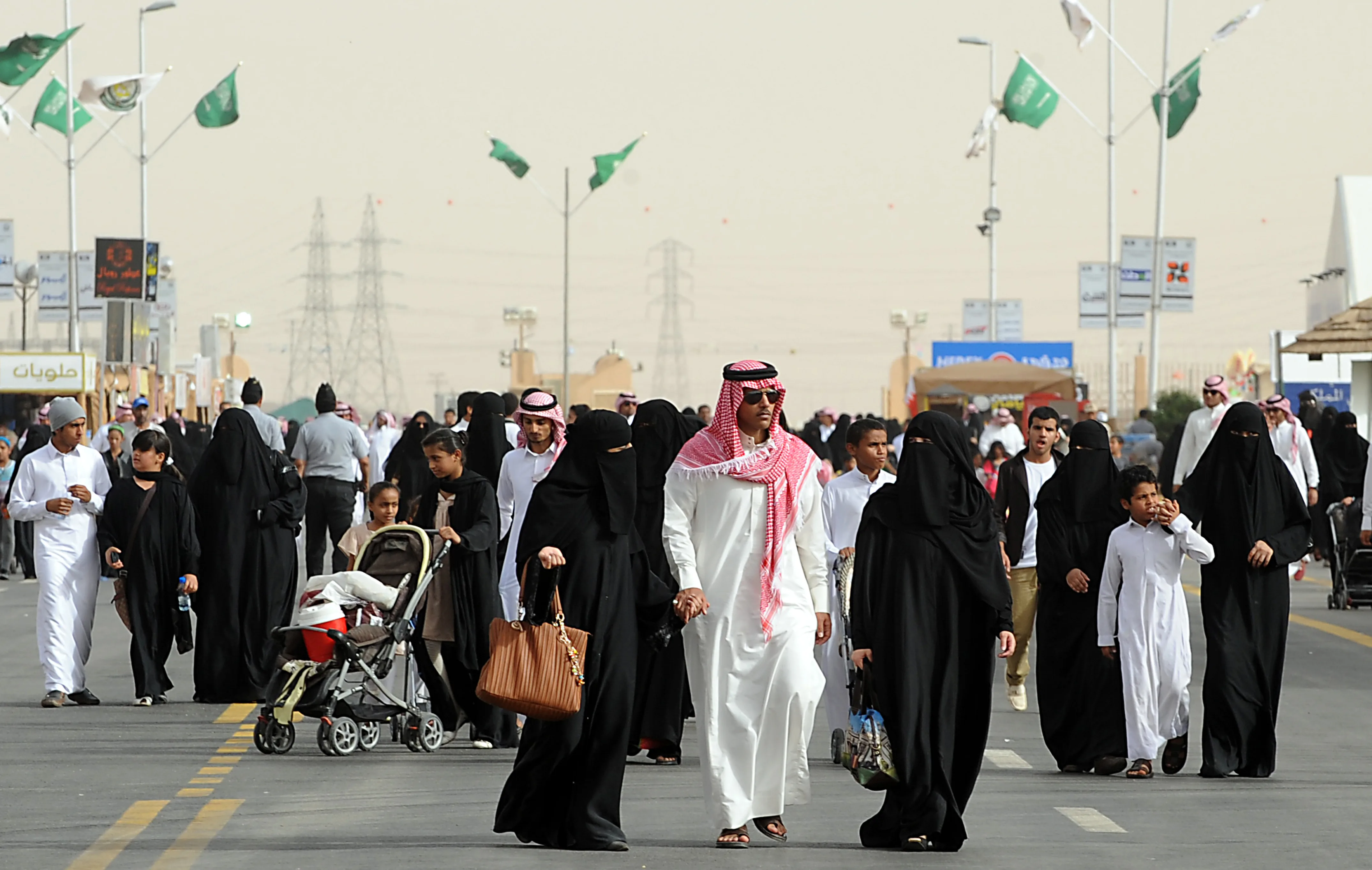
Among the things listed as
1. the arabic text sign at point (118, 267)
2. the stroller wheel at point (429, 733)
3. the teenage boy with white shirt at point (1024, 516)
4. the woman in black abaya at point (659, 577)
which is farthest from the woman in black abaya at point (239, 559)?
the arabic text sign at point (118, 267)

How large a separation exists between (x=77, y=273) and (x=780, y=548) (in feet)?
124

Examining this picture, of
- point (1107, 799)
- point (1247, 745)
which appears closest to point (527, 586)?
point (1107, 799)

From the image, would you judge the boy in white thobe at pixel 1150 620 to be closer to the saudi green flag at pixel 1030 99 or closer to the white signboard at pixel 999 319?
the saudi green flag at pixel 1030 99

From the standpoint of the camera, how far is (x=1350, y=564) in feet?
63.7

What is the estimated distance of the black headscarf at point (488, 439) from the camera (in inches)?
546

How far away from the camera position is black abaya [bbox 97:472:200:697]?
12.8 metres

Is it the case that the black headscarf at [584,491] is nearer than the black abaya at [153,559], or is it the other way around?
the black headscarf at [584,491]

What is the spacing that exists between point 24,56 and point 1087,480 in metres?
29.9

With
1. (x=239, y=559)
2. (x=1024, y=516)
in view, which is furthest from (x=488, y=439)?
(x=1024, y=516)

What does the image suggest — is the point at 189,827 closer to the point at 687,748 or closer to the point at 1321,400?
the point at 687,748

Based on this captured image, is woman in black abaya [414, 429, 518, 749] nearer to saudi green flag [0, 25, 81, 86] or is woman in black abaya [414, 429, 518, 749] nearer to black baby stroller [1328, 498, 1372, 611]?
black baby stroller [1328, 498, 1372, 611]

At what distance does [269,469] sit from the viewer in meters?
13.3

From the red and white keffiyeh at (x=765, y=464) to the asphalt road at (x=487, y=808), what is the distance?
3.33 ft

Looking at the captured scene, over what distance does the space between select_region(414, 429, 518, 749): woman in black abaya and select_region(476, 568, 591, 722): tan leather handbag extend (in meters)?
3.05
